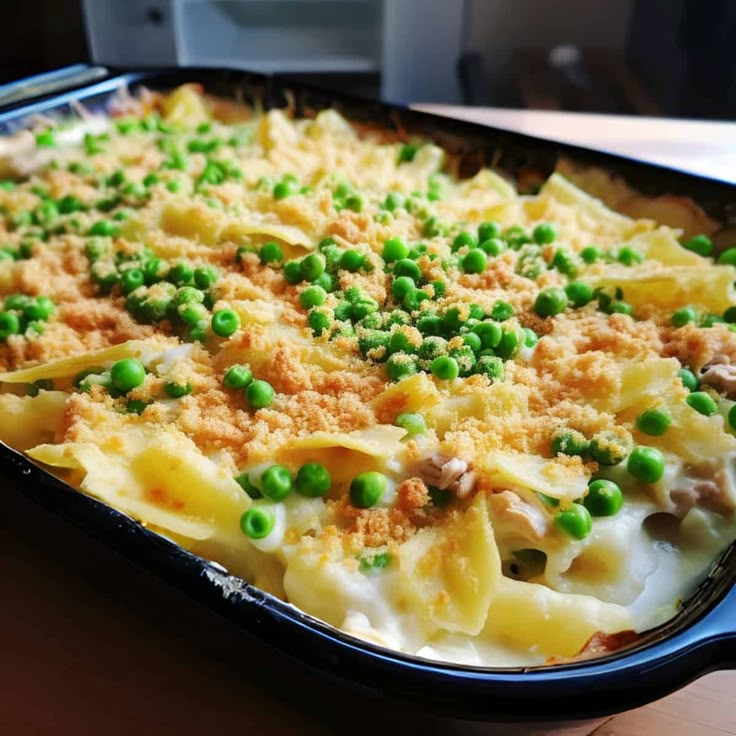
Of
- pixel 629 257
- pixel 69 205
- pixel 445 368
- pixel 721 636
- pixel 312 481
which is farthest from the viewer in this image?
pixel 69 205

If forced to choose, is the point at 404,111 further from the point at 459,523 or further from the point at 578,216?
the point at 459,523

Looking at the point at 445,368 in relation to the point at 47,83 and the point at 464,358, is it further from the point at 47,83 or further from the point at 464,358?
the point at 47,83

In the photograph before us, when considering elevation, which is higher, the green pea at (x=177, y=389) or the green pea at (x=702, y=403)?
the green pea at (x=702, y=403)

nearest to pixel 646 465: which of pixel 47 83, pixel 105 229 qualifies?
pixel 105 229

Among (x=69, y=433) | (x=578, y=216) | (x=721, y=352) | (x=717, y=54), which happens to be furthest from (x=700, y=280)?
(x=717, y=54)

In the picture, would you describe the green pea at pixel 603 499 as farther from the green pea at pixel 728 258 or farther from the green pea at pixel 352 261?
the green pea at pixel 728 258

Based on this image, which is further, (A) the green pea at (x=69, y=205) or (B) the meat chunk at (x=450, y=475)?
(A) the green pea at (x=69, y=205)

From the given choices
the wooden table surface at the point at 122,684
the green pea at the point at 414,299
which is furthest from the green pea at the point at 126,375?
the green pea at the point at 414,299
